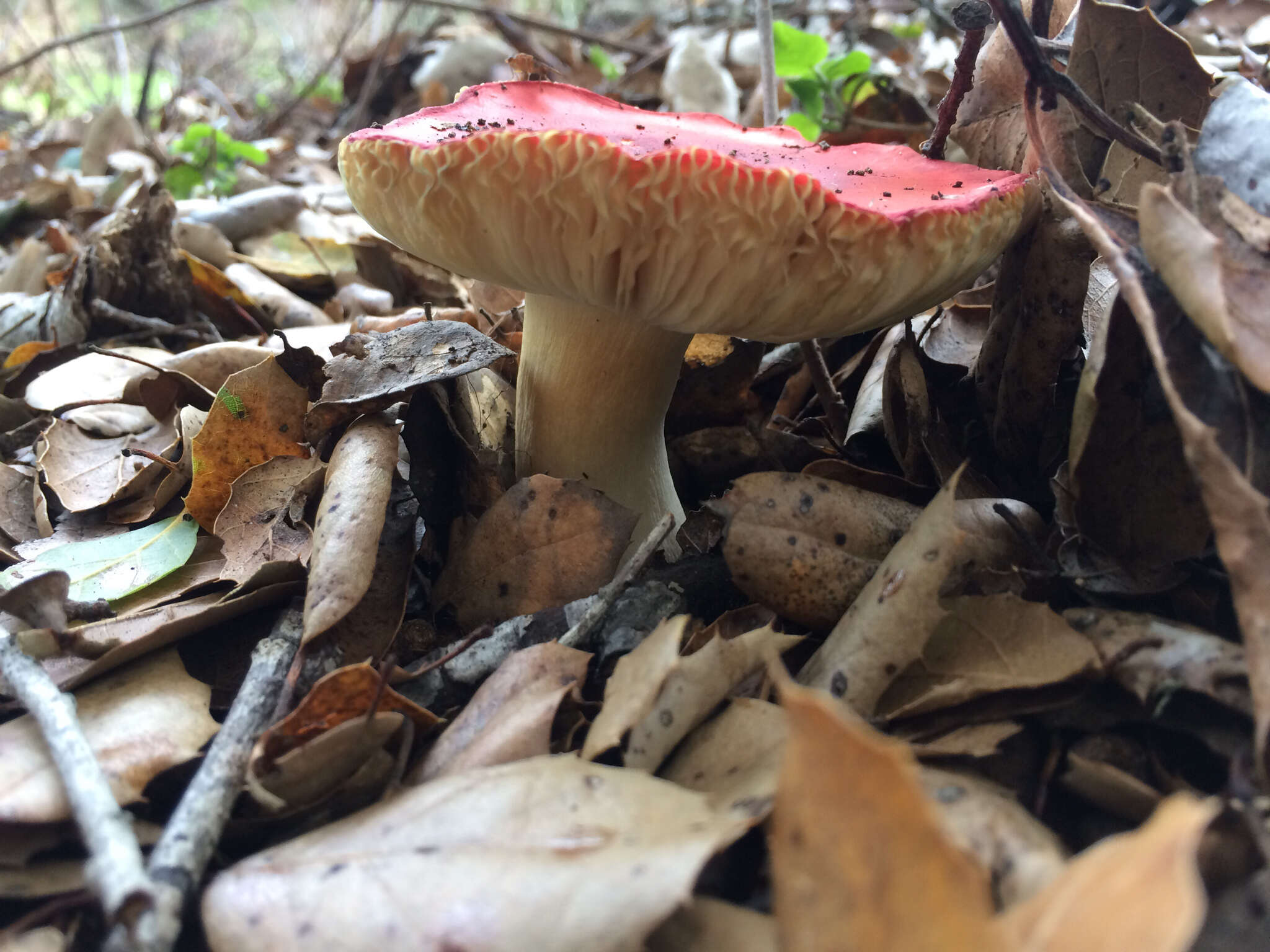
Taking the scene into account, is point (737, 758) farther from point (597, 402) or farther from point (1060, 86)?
point (1060, 86)

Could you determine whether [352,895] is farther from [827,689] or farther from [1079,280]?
[1079,280]

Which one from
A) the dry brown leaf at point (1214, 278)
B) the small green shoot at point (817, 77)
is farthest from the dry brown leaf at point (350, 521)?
the small green shoot at point (817, 77)

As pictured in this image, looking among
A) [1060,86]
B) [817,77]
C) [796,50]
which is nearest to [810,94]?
[817,77]

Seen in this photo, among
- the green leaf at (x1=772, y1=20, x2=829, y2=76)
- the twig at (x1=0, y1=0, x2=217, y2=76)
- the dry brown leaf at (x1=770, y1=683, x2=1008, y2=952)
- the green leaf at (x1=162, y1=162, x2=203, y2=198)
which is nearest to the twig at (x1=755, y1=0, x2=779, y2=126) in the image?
the green leaf at (x1=772, y1=20, x2=829, y2=76)

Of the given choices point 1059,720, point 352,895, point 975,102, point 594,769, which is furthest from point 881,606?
point 975,102

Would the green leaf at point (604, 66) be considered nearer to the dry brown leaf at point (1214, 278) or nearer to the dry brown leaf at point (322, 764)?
the dry brown leaf at point (1214, 278)

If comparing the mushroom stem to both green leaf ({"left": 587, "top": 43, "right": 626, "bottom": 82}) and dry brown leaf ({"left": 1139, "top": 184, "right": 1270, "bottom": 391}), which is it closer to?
dry brown leaf ({"left": 1139, "top": 184, "right": 1270, "bottom": 391})
